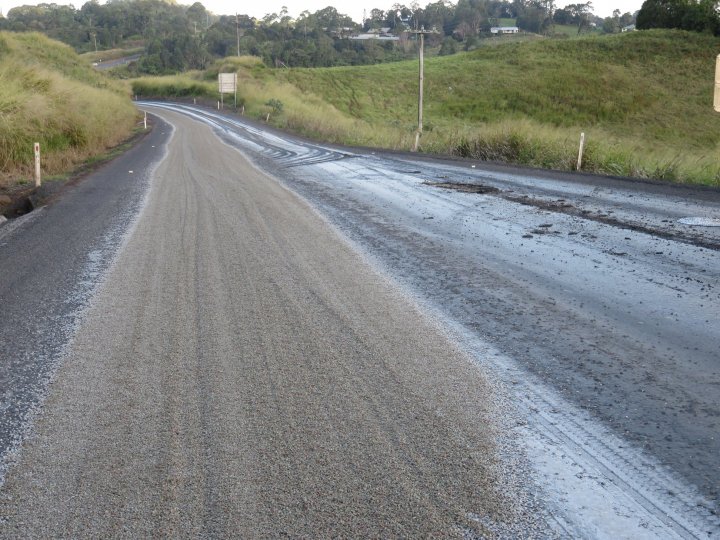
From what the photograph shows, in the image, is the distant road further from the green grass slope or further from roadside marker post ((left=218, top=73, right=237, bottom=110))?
roadside marker post ((left=218, top=73, right=237, bottom=110))

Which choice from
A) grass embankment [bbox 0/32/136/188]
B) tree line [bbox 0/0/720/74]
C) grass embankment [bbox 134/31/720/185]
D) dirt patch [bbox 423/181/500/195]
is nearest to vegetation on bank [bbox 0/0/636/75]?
tree line [bbox 0/0/720/74]

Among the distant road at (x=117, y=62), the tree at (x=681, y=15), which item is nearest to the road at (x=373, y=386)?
the tree at (x=681, y=15)

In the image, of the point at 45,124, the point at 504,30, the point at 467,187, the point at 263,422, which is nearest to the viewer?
the point at 263,422

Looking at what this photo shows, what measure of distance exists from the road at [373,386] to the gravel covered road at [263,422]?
0.06 feet

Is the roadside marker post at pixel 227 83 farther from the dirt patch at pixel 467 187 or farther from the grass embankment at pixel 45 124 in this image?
the dirt patch at pixel 467 187

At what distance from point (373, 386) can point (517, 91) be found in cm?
6632

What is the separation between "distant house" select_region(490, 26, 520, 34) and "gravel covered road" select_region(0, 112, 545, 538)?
16812 centimetres

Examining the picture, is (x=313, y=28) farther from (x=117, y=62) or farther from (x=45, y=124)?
(x=45, y=124)

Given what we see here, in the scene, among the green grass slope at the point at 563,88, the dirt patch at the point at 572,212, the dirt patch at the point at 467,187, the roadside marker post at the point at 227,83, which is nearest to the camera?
the dirt patch at the point at 572,212

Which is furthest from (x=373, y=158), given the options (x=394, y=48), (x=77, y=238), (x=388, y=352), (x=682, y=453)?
(x=394, y=48)

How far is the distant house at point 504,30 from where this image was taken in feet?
545

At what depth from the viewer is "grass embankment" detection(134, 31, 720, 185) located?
50000 mm

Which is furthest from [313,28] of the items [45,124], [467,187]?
[467,187]

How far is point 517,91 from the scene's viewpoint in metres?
67.2
